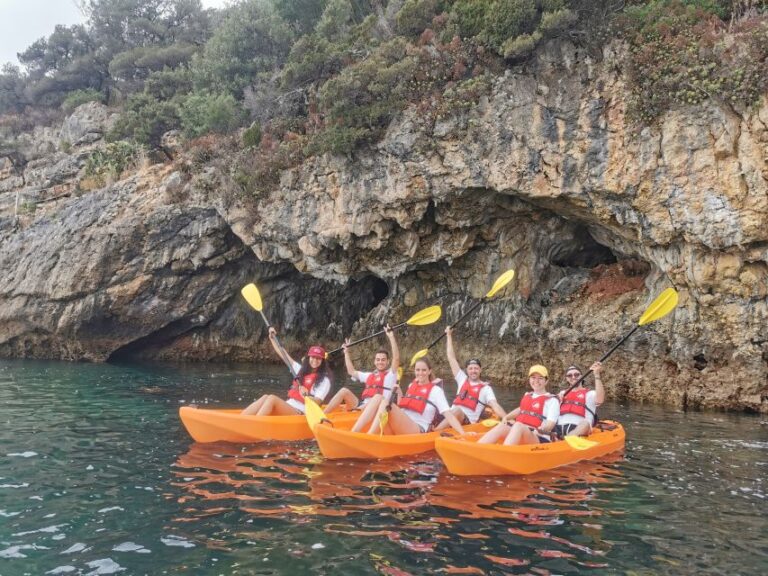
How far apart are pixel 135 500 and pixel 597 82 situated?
11.5 meters

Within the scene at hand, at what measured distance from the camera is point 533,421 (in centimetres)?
721

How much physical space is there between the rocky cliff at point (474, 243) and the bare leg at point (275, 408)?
270 inches

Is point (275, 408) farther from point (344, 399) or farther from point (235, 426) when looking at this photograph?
point (344, 399)

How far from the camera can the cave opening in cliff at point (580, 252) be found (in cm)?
1511

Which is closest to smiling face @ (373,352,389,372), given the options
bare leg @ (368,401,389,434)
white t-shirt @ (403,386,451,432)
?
white t-shirt @ (403,386,451,432)

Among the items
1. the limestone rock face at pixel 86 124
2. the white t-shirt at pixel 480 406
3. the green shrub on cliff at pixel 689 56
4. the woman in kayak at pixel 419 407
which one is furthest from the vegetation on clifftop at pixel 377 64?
the woman in kayak at pixel 419 407

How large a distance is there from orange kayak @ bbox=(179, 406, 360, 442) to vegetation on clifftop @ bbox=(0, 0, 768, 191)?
819 centimetres

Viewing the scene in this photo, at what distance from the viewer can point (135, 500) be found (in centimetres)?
534

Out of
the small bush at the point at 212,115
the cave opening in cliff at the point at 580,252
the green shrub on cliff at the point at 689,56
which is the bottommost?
the cave opening in cliff at the point at 580,252

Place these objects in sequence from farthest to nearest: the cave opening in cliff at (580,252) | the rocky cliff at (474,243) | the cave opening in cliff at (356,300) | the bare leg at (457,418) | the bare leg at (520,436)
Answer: the cave opening in cliff at (356,300) → the cave opening in cliff at (580,252) → the rocky cliff at (474,243) → the bare leg at (457,418) → the bare leg at (520,436)

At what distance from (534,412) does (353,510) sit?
3005 millimetres

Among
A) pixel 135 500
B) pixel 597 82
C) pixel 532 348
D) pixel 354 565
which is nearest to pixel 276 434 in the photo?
pixel 135 500

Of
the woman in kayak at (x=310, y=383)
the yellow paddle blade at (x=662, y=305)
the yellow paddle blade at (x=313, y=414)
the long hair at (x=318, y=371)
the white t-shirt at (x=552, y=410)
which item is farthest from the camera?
the long hair at (x=318, y=371)

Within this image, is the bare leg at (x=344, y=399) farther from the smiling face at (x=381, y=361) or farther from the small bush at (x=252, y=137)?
the small bush at (x=252, y=137)
